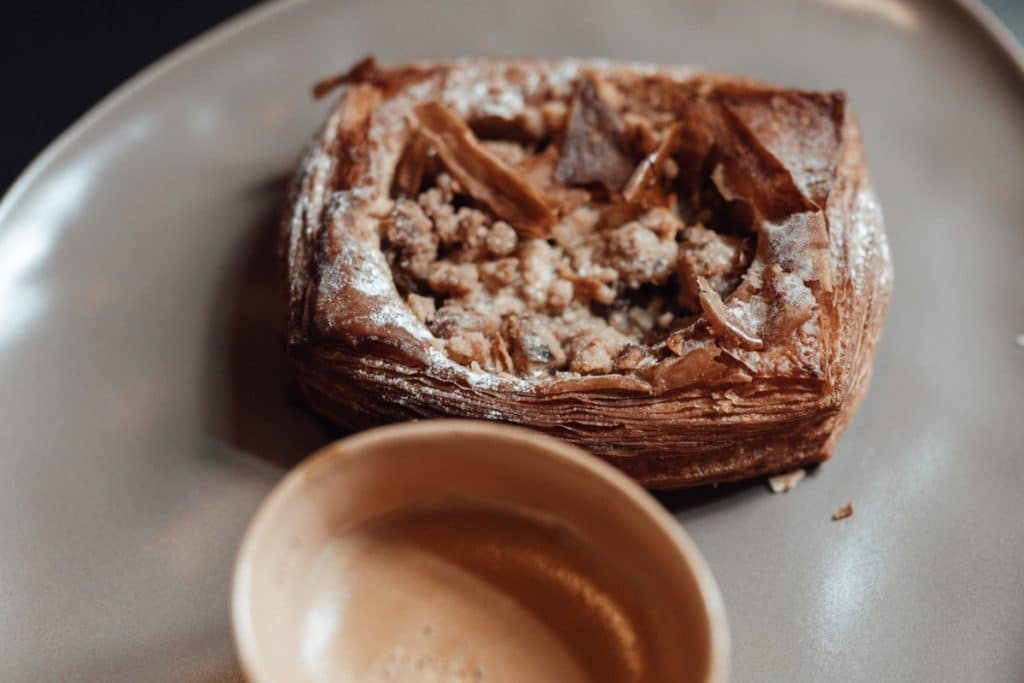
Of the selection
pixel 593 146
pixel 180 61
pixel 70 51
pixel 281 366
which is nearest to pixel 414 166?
pixel 593 146

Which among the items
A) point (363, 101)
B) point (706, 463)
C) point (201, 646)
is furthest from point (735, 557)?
point (363, 101)

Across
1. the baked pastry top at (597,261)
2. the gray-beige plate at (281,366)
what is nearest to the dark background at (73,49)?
the gray-beige plate at (281,366)

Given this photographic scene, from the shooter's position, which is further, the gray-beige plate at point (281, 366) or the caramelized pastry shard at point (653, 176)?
the caramelized pastry shard at point (653, 176)

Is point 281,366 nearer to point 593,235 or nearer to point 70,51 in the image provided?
point 593,235

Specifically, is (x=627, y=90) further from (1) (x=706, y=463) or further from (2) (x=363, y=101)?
(1) (x=706, y=463)

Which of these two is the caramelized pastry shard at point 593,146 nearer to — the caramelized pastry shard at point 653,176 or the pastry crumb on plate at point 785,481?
the caramelized pastry shard at point 653,176

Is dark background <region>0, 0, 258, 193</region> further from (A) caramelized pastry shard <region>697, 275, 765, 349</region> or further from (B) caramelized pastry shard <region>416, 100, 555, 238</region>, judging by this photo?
(A) caramelized pastry shard <region>697, 275, 765, 349</region>
